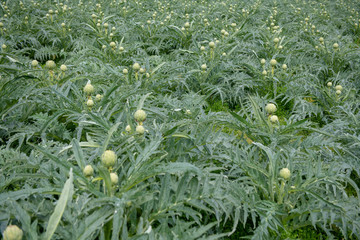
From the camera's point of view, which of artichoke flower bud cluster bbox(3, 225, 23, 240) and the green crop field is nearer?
artichoke flower bud cluster bbox(3, 225, 23, 240)

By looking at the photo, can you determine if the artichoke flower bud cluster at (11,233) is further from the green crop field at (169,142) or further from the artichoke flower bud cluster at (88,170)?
the artichoke flower bud cluster at (88,170)

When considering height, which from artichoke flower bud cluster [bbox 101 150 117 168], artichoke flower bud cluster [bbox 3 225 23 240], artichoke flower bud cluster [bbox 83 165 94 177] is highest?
artichoke flower bud cluster [bbox 3 225 23 240]

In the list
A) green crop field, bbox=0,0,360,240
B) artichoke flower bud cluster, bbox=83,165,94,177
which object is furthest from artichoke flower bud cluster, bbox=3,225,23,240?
artichoke flower bud cluster, bbox=83,165,94,177

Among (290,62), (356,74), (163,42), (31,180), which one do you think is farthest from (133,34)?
(31,180)

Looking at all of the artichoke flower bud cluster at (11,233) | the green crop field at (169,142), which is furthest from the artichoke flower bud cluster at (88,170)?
the artichoke flower bud cluster at (11,233)

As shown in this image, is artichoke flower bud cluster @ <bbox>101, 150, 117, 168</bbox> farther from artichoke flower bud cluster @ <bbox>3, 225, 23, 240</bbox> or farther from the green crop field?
artichoke flower bud cluster @ <bbox>3, 225, 23, 240</bbox>

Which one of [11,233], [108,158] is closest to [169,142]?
[108,158]

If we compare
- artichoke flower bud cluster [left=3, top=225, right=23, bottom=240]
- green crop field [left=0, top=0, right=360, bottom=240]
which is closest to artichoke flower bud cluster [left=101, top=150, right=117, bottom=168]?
green crop field [left=0, top=0, right=360, bottom=240]

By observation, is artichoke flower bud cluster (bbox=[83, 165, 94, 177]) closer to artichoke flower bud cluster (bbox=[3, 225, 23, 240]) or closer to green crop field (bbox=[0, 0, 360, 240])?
green crop field (bbox=[0, 0, 360, 240])

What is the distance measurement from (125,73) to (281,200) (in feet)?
5.74

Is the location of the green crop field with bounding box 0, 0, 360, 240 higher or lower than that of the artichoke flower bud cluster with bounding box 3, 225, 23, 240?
lower

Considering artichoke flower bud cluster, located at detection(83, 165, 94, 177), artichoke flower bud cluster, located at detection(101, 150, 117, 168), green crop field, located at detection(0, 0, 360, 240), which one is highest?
artichoke flower bud cluster, located at detection(101, 150, 117, 168)

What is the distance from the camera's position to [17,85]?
7.04 feet

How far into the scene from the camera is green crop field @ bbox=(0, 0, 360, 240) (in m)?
1.21
